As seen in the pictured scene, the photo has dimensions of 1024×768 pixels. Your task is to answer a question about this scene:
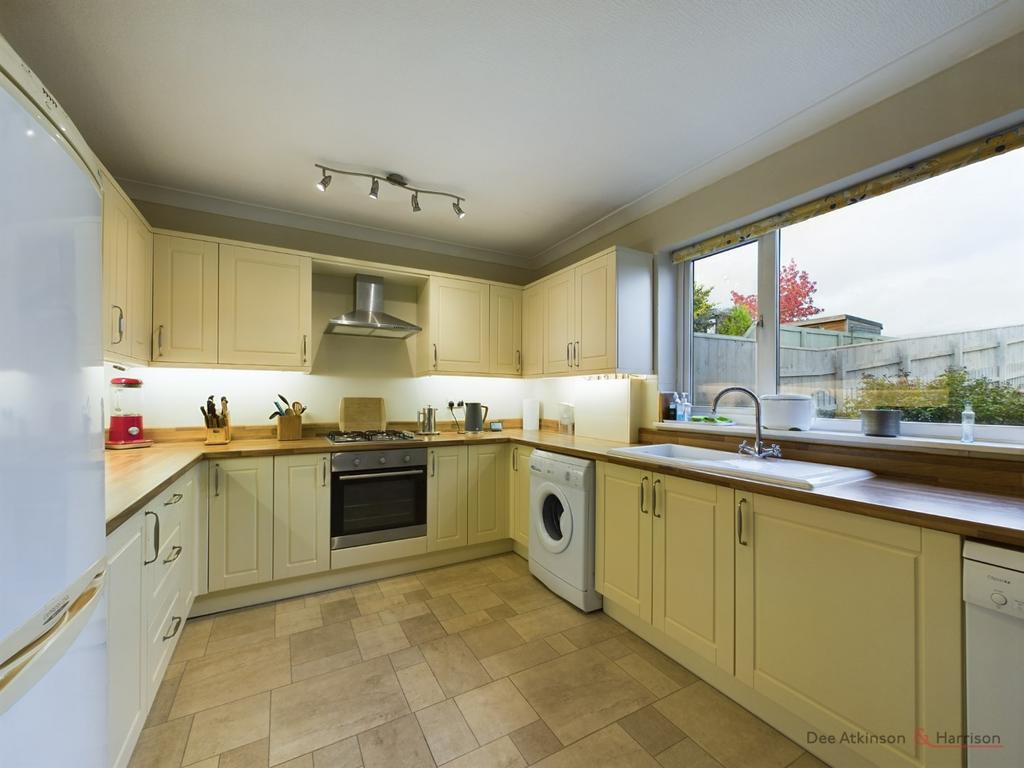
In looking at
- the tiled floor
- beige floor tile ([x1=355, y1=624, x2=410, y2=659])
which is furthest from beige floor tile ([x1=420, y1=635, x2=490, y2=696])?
beige floor tile ([x1=355, y1=624, x2=410, y2=659])

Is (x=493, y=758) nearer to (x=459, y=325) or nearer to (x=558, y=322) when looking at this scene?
(x=558, y=322)

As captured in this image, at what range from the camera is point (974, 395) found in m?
1.66

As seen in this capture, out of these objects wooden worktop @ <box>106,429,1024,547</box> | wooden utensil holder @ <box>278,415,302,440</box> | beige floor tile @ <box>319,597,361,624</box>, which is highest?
wooden utensil holder @ <box>278,415,302,440</box>

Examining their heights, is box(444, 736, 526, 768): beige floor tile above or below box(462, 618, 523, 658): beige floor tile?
above

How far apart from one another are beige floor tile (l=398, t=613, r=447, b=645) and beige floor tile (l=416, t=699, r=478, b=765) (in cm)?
48

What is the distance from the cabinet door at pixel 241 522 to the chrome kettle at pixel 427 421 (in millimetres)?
1197

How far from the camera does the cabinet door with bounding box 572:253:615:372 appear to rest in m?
2.78

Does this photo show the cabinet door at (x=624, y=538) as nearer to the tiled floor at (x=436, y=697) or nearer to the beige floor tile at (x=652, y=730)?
the tiled floor at (x=436, y=697)

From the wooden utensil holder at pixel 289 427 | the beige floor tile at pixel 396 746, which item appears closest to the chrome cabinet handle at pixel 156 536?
the beige floor tile at pixel 396 746

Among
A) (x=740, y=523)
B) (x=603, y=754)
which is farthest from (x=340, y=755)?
(x=740, y=523)

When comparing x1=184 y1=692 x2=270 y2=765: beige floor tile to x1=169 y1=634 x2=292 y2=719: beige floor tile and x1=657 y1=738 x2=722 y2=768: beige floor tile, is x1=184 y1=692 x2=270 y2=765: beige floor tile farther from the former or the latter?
x1=657 y1=738 x2=722 y2=768: beige floor tile

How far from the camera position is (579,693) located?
1800mm

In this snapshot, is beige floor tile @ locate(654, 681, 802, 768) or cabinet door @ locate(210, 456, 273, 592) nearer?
beige floor tile @ locate(654, 681, 802, 768)

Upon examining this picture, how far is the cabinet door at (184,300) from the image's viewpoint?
8.49 feet
